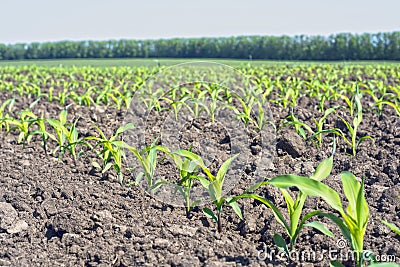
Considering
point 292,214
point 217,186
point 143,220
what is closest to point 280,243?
point 292,214

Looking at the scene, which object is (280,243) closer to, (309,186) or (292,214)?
(292,214)

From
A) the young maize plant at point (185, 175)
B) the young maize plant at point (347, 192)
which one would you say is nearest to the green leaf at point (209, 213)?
the young maize plant at point (185, 175)

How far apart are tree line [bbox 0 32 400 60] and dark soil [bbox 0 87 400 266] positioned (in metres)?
27.2

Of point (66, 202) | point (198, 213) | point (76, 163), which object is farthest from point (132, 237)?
point (76, 163)

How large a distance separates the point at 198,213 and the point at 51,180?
4.17ft

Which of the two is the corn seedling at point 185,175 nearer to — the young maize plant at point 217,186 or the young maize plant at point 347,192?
the young maize plant at point 217,186

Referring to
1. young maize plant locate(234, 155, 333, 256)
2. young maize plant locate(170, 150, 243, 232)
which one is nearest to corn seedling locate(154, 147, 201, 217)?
young maize plant locate(170, 150, 243, 232)

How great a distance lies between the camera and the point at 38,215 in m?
2.98

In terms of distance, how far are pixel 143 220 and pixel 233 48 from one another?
37588mm

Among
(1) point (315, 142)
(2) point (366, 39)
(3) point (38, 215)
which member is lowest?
(3) point (38, 215)

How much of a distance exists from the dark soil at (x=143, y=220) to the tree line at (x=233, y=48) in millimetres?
27204

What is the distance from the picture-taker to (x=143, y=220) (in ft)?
9.15

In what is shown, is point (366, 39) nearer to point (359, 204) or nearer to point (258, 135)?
point (258, 135)

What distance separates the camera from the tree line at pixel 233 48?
33438 millimetres
